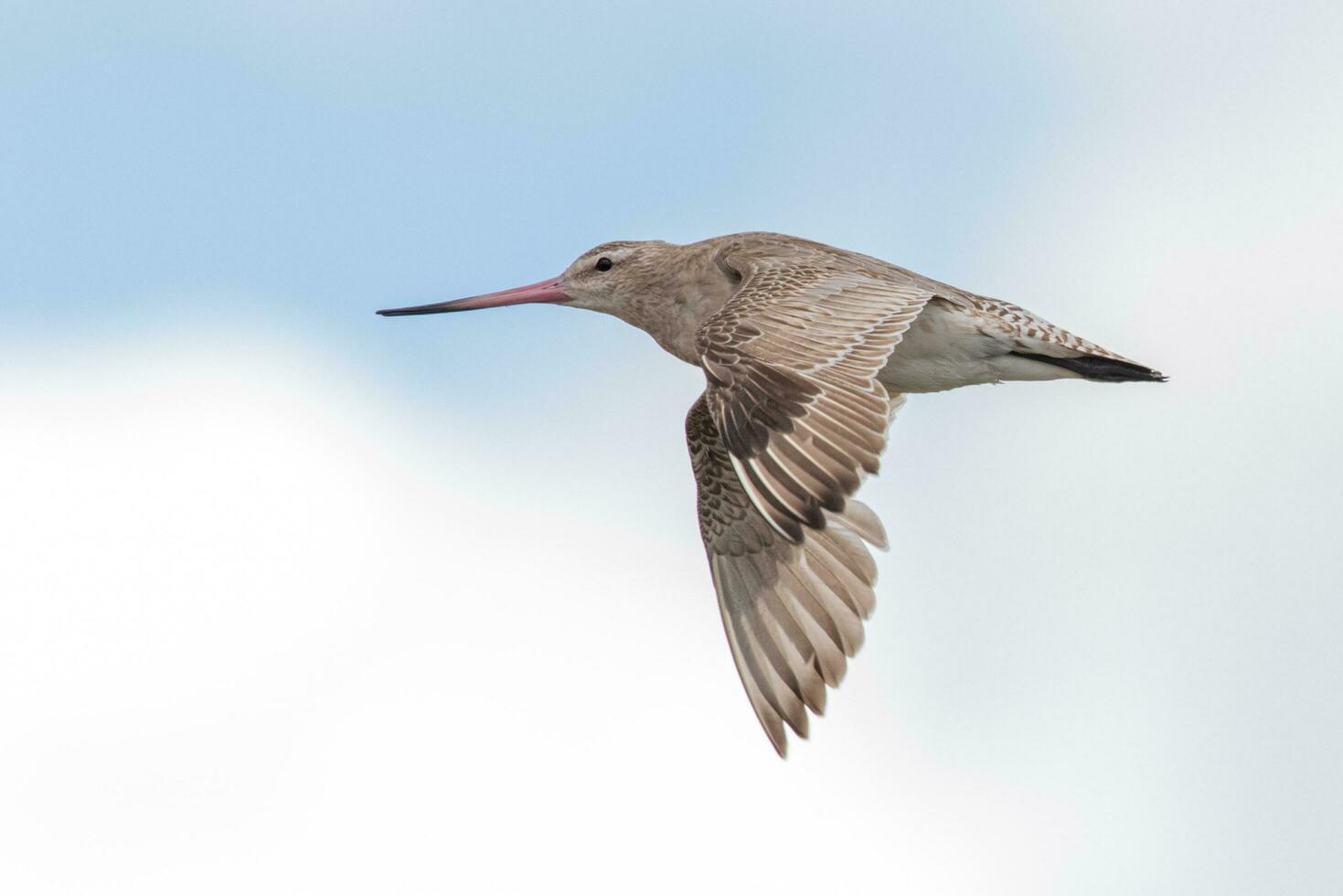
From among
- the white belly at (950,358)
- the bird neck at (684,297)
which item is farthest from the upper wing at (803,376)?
the bird neck at (684,297)

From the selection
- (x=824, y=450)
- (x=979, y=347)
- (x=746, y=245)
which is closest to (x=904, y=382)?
(x=979, y=347)

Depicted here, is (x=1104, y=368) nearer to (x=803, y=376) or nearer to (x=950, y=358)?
(x=950, y=358)

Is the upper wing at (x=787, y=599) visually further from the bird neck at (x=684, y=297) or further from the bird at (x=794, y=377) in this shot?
the bird neck at (x=684, y=297)

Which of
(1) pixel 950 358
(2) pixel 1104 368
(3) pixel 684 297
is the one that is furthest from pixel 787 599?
(2) pixel 1104 368

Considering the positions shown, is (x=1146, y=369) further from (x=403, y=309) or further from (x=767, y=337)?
(x=403, y=309)

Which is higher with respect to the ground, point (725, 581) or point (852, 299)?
point (852, 299)
